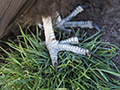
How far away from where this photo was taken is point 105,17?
144 cm

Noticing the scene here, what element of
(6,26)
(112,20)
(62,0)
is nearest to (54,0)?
(62,0)

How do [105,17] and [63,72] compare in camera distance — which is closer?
[63,72]

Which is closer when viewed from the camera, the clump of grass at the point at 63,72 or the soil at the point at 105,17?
the clump of grass at the point at 63,72

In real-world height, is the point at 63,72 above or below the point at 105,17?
below

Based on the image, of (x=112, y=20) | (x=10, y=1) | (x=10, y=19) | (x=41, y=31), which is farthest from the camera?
(x=41, y=31)

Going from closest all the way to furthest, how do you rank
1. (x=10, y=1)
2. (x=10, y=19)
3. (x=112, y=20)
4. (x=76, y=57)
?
(x=10, y=1) → (x=10, y=19) → (x=76, y=57) → (x=112, y=20)

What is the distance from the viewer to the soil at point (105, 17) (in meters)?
1.32

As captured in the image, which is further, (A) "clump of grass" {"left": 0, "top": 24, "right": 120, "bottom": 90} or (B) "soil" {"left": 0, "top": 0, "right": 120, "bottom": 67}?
(B) "soil" {"left": 0, "top": 0, "right": 120, "bottom": 67}

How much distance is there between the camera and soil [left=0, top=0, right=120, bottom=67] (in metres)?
1.32

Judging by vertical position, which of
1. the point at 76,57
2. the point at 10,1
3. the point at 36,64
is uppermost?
the point at 10,1

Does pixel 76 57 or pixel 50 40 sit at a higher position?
pixel 50 40

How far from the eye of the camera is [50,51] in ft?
3.97

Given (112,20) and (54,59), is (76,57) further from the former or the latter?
(112,20)

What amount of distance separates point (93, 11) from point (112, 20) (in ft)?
0.88
